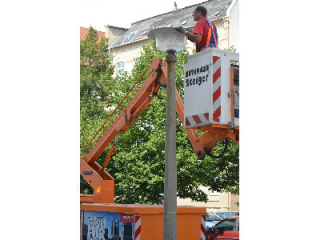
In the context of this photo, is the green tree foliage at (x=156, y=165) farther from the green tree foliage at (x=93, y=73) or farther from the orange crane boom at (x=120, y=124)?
the green tree foliage at (x=93, y=73)

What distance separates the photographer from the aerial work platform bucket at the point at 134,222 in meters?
9.40

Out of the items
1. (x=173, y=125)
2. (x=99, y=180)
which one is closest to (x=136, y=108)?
(x=99, y=180)

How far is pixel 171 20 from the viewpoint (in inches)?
1619

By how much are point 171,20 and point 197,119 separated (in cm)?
3545

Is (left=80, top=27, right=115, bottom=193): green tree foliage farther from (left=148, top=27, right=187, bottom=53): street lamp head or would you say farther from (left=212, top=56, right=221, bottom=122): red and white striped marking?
(left=212, top=56, right=221, bottom=122): red and white striped marking

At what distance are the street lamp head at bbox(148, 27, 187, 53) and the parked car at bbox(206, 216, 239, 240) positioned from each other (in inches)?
388

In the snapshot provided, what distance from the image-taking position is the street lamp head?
25.8 ft

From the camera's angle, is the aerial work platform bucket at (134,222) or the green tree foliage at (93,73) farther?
the green tree foliage at (93,73)

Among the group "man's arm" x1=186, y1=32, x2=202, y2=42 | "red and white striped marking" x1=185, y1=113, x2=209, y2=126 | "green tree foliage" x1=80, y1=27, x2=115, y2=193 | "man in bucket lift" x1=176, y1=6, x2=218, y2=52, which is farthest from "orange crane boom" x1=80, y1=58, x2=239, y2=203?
"green tree foliage" x1=80, y1=27, x2=115, y2=193

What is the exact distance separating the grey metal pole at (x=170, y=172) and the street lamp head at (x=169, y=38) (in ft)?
0.63

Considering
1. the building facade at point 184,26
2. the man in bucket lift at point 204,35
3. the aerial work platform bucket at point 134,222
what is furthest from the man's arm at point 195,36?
the building facade at point 184,26
